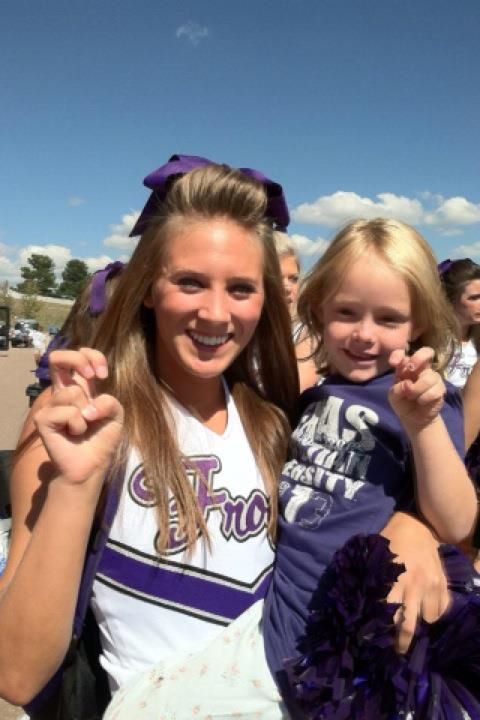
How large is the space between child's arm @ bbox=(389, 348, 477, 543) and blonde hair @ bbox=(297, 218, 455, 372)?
0.38 meters

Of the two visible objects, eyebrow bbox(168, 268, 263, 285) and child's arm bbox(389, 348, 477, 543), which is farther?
eyebrow bbox(168, 268, 263, 285)

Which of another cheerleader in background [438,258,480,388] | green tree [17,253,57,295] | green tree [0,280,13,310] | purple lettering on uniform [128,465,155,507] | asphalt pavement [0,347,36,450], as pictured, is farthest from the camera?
green tree [17,253,57,295]

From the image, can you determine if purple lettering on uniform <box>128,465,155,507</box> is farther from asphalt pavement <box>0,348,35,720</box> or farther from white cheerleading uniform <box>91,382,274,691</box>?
asphalt pavement <box>0,348,35,720</box>

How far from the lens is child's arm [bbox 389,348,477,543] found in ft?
4.84

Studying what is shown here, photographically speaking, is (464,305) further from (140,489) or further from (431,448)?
(140,489)

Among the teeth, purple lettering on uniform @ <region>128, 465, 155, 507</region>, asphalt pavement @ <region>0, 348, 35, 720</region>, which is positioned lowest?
asphalt pavement @ <region>0, 348, 35, 720</region>

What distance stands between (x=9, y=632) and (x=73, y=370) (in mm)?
554

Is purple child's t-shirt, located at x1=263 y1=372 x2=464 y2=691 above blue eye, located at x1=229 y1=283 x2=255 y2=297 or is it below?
below

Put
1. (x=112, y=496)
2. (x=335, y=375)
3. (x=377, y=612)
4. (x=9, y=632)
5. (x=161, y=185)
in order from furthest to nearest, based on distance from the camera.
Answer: (x=335, y=375) → (x=161, y=185) → (x=112, y=496) → (x=377, y=612) → (x=9, y=632)

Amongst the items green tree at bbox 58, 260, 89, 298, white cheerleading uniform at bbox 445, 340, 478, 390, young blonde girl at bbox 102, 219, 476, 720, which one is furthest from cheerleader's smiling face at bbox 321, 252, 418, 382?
green tree at bbox 58, 260, 89, 298

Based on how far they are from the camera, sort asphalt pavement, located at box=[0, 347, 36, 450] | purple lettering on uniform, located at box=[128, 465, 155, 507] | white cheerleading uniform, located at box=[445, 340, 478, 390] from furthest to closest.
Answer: asphalt pavement, located at box=[0, 347, 36, 450] → white cheerleading uniform, located at box=[445, 340, 478, 390] → purple lettering on uniform, located at box=[128, 465, 155, 507]

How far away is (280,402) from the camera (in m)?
2.05

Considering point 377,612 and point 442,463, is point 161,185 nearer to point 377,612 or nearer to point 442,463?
point 442,463

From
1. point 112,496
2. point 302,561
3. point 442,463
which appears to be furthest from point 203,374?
point 442,463
